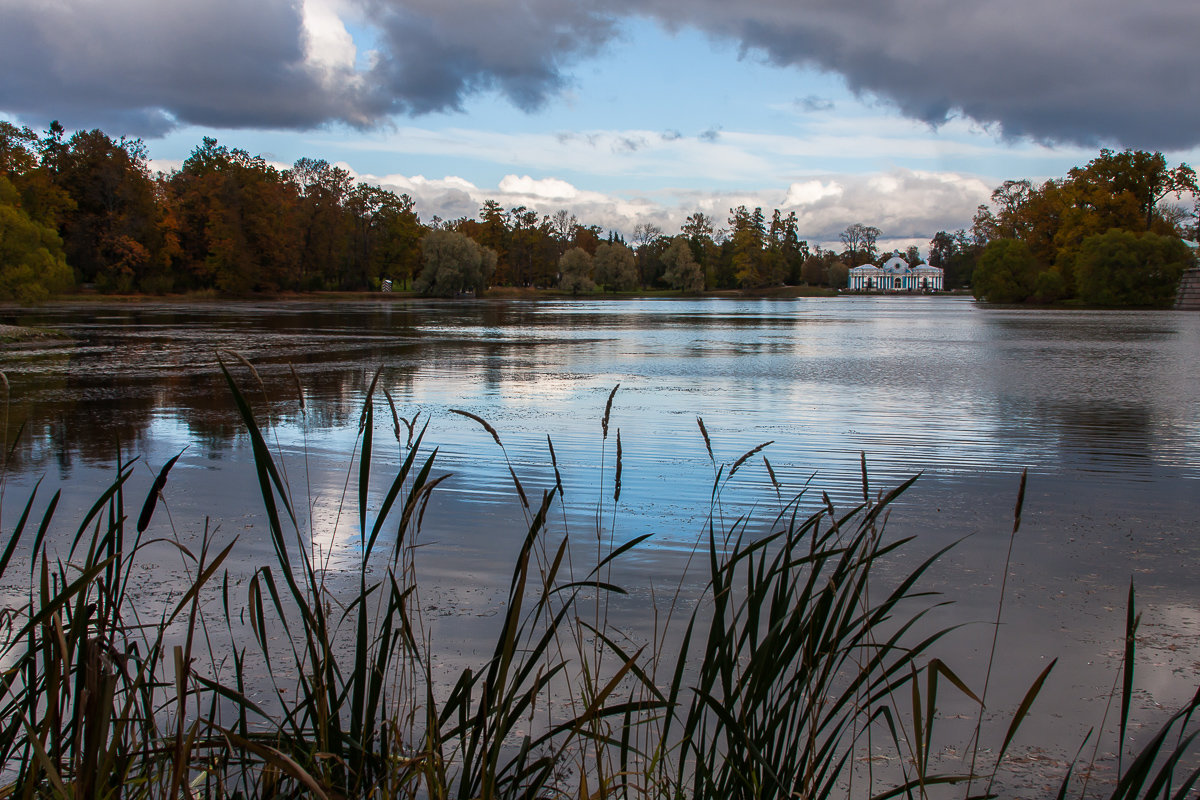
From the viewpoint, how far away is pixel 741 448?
30.6 feet

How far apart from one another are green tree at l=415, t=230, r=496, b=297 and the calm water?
66923mm

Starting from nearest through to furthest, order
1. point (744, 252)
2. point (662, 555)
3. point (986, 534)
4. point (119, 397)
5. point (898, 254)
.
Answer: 1. point (662, 555)
2. point (986, 534)
3. point (119, 397)
4. point (744, 252)
5. point (898, 254)

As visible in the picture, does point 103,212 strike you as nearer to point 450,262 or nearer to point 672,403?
point 450,262

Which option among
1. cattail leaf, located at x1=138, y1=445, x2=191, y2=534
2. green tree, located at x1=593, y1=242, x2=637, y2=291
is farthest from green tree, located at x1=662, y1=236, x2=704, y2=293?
cattail leaf, located at x1=138, y1=445, x2=191, y2=534

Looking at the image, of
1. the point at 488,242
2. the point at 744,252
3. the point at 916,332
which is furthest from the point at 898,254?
the point at 916,332

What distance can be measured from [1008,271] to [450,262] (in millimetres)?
51790

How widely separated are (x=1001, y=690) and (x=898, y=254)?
20322cm

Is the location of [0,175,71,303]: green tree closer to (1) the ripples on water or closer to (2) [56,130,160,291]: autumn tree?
(1) the ripples on water

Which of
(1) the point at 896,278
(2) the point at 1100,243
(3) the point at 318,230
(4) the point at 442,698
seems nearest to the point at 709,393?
(4) the point at 442,698

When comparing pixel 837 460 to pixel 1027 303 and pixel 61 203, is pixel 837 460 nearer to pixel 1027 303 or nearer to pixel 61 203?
pixel 61 203

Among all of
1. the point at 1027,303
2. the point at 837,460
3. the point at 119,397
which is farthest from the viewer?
the point at 1027,303

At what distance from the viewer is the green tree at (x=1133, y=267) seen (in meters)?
64.9

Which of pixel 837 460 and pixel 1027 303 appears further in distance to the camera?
pixel 1027 303

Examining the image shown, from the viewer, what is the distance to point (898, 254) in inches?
7638
